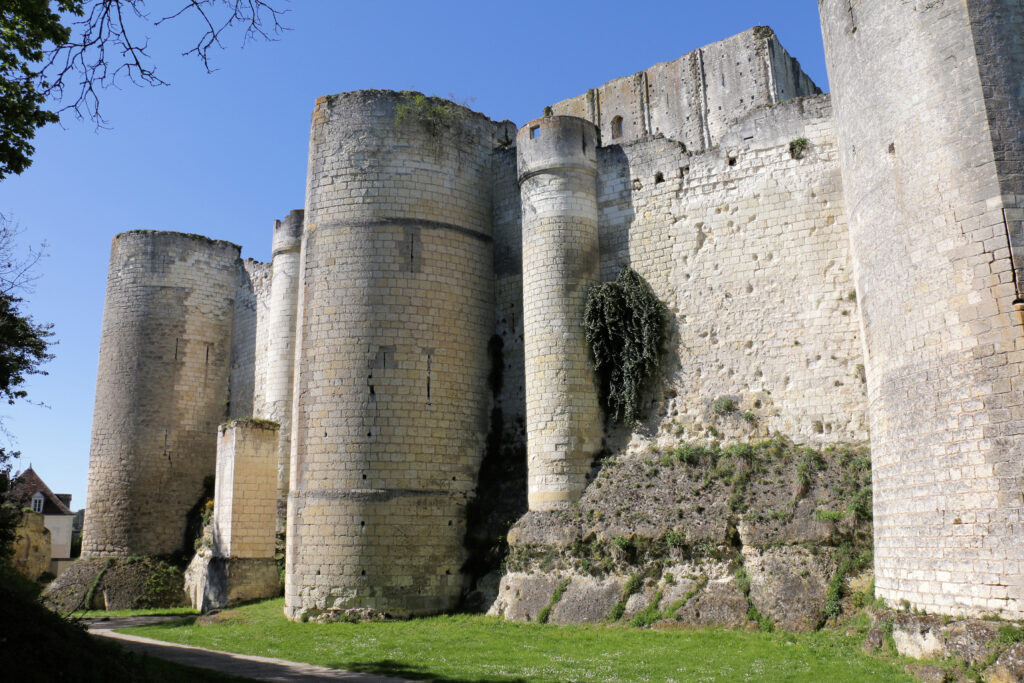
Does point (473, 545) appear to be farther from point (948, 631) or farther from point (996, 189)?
point (996, 189)

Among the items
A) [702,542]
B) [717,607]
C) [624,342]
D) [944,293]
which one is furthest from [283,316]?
[944,293]

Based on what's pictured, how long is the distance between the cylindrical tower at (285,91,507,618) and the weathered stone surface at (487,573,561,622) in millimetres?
1193

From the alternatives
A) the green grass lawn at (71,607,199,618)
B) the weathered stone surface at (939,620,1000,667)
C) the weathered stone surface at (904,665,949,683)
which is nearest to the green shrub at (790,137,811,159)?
the weathered stone surface at (939,620,1000,667)

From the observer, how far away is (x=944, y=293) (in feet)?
30.6

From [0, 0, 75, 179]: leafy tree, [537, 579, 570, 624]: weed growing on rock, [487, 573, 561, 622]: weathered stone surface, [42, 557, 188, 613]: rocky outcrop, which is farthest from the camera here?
[42, 557, 188, 613]: rocky outcrop

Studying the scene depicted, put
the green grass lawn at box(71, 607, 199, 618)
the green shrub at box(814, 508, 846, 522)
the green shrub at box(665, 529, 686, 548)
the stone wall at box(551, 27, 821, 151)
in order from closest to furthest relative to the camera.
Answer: the green shrub at box(814, 508, 846, 522), the green shrub at box(665, 529, 686, 548), the green grass lawn at box(71, 607, 199, 618), the stone wall at box(551, 27, 821, 151)

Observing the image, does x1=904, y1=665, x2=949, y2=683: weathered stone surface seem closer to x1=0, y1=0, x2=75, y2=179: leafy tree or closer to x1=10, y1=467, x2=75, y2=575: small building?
x1=0, y1=0, x2=75, y2=179: leafy tree

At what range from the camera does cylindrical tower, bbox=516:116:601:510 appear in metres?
14.2

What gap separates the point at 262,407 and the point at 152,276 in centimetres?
505

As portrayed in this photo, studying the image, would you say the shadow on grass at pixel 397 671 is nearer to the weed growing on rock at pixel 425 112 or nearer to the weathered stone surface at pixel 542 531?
the weathered stone surface at pixel 542 531

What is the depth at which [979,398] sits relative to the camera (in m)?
8.72

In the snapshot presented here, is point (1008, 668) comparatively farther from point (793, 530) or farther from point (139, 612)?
point (139, 612)

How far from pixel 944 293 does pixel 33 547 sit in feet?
85.1

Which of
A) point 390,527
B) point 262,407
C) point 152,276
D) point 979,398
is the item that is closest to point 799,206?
point 979,398
